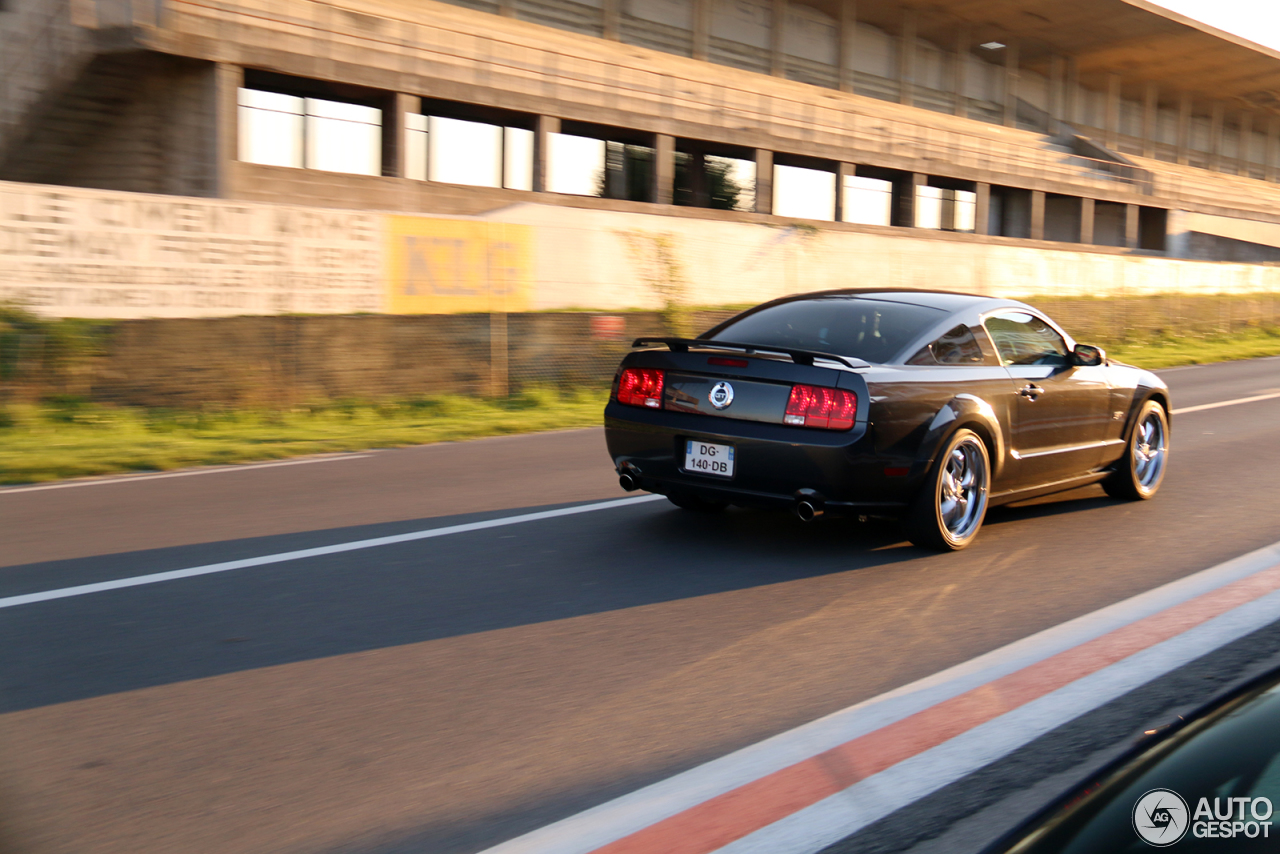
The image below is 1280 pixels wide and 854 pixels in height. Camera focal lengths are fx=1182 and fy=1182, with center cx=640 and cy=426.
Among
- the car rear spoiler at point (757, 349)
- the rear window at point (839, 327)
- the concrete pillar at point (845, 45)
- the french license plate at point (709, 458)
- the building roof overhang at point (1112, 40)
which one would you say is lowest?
the french license plate at point (709, 458)

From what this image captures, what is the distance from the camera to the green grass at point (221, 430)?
31.0 feet

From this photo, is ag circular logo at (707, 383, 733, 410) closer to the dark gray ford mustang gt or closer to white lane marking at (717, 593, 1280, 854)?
the dark gray ford mustang gt

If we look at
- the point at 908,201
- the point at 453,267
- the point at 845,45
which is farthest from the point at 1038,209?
the point at 453,267

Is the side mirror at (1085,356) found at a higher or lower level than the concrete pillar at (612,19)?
lower

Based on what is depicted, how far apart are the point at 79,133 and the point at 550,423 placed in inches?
672

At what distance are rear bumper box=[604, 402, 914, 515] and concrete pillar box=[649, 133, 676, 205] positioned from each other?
88.8 ft

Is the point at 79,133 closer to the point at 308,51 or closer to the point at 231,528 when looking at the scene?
the point at 308,51

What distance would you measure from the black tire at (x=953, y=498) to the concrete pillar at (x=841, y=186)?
33154 millimetres

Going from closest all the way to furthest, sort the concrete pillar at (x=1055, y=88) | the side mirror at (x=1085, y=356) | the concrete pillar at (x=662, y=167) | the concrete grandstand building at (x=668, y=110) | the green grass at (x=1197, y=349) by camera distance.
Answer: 1. the side mirror at (x=1085, y=356)
2. the green grass at (x=1197, y=349)
3. the concrete grandstand building at (x=668, y=110)
4. the concrete pillar at (x=662, y=167)
5. the concrete pillar at (x=1055, y=88)

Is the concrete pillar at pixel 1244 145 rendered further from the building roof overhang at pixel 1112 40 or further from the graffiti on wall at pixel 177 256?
the graffiti on wall at pixel 177 256

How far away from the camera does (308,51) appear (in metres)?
25.1

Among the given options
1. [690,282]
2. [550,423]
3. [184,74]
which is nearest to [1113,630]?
[550,423]

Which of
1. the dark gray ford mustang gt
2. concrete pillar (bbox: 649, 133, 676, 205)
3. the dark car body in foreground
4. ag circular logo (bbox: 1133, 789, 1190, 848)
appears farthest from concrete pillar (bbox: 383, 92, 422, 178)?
ag circular logo (bbox: 1133, 789, 1190, 848)

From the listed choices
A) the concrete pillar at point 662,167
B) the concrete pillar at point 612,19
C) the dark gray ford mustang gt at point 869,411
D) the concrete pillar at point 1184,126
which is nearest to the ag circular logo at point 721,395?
the dark gray ford mustang gt at point 869,411
